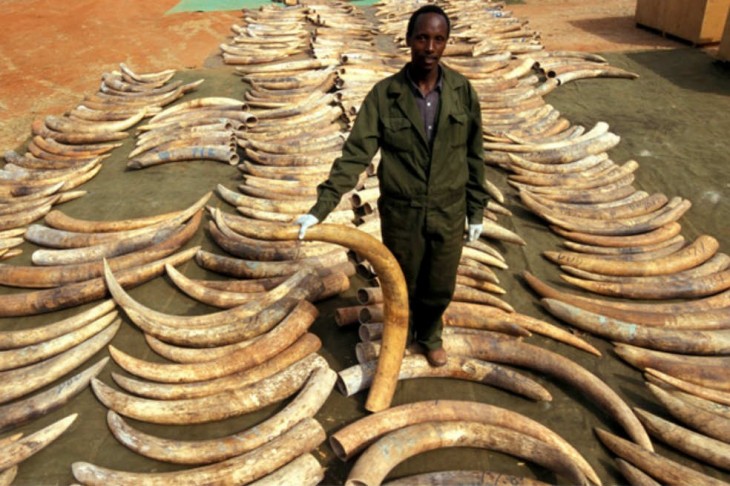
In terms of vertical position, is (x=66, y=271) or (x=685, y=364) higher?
(x=66, y=271)

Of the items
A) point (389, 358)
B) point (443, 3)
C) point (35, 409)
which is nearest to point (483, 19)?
point (443, 3)

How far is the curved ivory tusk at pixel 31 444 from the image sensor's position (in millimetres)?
3895

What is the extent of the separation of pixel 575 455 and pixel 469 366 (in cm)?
114

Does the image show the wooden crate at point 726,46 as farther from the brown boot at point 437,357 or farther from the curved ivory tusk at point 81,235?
the curved ivory tusk at point 81,235

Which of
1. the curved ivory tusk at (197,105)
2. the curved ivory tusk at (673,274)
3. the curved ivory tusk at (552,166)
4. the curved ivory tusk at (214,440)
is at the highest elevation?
the curved ivory tusk at (197,105)

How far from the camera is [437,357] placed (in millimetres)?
4660

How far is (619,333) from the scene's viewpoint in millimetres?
5188

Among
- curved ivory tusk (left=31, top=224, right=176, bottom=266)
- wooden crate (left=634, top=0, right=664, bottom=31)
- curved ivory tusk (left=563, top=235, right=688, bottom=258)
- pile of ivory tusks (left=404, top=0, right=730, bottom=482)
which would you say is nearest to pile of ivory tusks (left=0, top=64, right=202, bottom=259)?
curved ivory tusk (left=31, top=224, right=176, bottom=266)

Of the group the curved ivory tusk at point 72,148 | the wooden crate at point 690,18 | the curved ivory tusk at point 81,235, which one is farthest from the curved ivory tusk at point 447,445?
the wooden crate at point 690,18

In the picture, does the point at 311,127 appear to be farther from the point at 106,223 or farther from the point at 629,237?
the point at 629,237

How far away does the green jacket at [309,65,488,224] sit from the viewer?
385cm

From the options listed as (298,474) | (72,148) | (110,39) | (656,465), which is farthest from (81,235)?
(110,39)

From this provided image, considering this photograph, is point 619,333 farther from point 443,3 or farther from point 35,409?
point 443,3

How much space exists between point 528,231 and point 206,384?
4.83 metres
